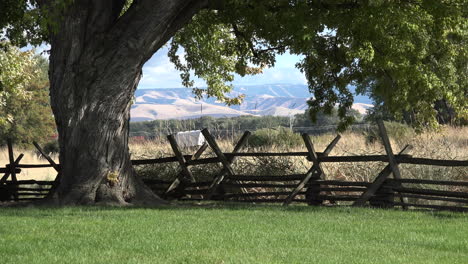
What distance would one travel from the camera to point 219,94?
2530 cm

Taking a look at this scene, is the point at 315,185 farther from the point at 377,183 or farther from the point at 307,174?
the point at 377,183

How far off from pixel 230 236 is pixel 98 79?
609 cm

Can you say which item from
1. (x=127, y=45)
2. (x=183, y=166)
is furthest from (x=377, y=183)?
(x=127, y=45)

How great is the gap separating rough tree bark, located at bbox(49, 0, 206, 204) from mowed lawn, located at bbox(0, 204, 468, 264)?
1.64 metres

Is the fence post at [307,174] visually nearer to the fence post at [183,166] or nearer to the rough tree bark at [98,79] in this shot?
the fence post at [183,166]

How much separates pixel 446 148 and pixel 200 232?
979cm

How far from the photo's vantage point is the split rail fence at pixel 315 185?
14.3 m

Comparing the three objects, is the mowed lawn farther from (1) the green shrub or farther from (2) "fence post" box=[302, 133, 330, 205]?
(1) the green shrub

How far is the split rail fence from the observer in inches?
564

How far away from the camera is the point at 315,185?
15.9 meters

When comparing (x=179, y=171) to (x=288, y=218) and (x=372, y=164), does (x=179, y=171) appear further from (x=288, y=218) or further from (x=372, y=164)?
(x=288, y=218)

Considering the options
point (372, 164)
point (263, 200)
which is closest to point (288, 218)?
point (263, 200)

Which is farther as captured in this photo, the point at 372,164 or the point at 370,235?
the point at 372,164

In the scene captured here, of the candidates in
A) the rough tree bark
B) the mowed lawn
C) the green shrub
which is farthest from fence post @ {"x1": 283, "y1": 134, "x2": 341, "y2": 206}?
the green shrub
